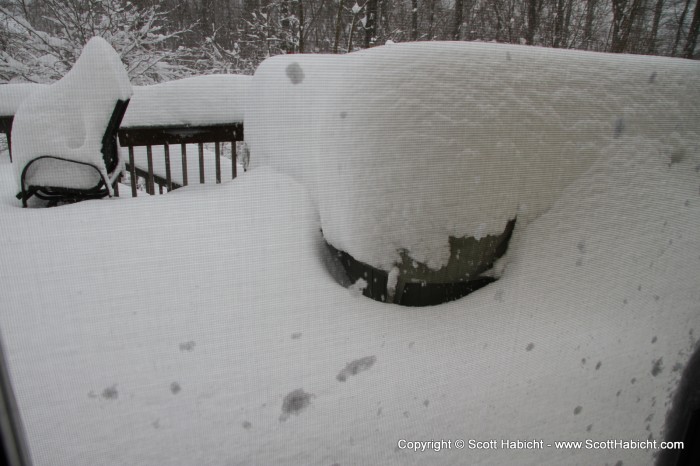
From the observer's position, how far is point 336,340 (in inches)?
41.6

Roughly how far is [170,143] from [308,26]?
95 cm

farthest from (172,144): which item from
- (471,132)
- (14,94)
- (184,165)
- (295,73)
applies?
(471,132)

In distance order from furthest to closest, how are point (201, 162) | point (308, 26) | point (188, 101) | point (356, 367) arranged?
1. point (201, 162)
2. point (188, 101)
3. point (308, 26)
4. point (356, 367)

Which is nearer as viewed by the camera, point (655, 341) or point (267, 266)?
point (655, 341)

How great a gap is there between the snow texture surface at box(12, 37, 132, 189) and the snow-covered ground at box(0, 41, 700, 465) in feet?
1.64

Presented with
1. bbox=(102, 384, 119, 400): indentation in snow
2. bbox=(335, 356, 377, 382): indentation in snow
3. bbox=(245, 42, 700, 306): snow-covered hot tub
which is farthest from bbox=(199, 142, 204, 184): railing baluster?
bbox=(335, 356, 377, 382): indentation in snow

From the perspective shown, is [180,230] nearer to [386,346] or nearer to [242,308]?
[242,308]

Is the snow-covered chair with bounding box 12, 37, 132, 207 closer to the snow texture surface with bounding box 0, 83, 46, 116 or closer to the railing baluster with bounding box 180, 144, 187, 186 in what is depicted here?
the snow texture surface with bounding box 0, 83, 46, 116

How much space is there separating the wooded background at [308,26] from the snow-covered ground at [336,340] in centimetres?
33

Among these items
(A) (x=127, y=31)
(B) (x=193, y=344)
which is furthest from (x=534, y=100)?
(A) (x=127, y=31)

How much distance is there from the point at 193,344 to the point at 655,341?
1283 mm

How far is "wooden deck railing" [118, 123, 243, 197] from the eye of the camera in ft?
6.66

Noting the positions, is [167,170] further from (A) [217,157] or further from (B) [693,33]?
(B) [693,33]

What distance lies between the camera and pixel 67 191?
5.86 feet
